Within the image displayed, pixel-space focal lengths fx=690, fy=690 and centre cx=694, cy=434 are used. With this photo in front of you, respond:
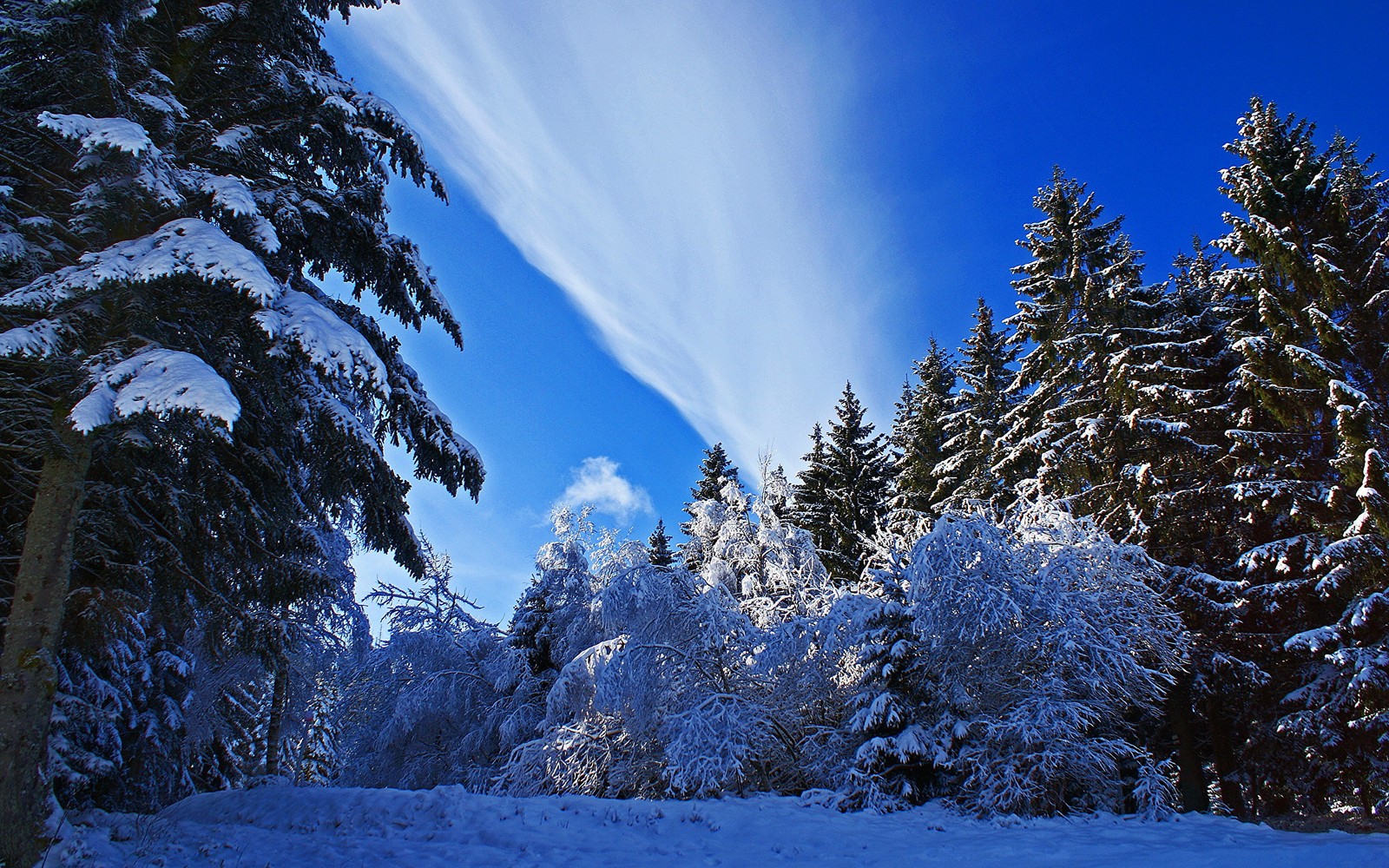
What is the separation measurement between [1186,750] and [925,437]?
40.8 feet

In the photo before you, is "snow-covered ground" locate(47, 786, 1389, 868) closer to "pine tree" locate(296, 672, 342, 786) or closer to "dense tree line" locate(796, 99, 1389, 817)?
"dense tree line" locate(796, 99, 1389, 817)

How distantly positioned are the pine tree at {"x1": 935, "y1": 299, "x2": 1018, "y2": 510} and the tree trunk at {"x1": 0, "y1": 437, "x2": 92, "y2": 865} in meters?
17.4

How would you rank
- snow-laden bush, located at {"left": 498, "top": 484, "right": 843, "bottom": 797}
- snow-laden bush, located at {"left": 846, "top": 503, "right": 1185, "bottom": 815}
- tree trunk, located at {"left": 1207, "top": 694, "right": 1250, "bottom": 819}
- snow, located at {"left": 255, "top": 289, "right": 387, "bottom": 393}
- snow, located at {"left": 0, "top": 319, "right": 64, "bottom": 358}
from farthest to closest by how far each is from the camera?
tree trunk, located at {"left": 1207, "top": 694, "right": 1250, "bottom": 819} → snow-laden bush, located at {"left": 498, "top": 484, "right": 843, "bottom": 797} → snow-laden bush, located at {"left": 846, "top": 503, "right": 1185, "bottom": 815} → snow, located at {"left": 255, "top": 289, "right": 387, "bottom": 393} → snow, located at {"left": 0, "top": 319, "right": 64, "bottom": 358}

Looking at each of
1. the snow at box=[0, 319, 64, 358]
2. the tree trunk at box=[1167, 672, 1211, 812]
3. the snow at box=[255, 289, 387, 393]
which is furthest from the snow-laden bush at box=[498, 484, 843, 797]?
the snow at box=[0, 319, 64, 358]

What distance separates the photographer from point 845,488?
26.1 meters

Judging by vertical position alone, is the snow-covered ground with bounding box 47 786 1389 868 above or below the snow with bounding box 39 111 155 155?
below

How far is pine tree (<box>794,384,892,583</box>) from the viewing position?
24.5m

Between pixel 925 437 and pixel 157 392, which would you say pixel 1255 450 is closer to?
pixel 925 437

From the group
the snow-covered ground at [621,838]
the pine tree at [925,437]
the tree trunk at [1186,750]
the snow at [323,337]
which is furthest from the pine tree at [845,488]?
the snow at [323,337]

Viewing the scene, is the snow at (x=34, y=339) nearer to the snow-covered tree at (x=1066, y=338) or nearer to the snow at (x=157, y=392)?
the snow at (x=157, y=392)

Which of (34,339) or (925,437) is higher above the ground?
(925,437)

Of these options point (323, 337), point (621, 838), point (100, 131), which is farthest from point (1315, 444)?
point (100, 131)

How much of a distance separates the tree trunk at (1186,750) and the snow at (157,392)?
15.9 metres

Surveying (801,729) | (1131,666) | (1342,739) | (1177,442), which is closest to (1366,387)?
(1177,442)
